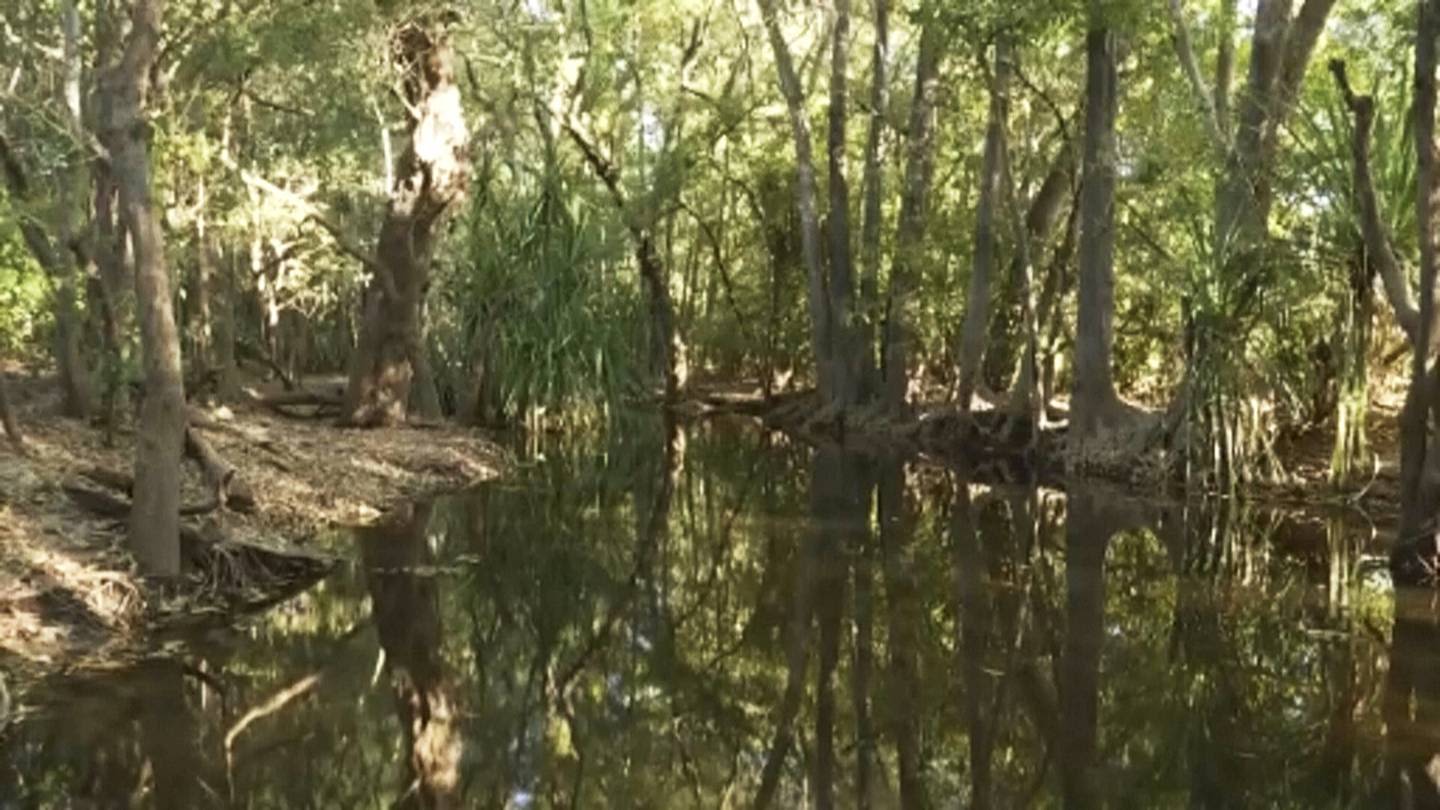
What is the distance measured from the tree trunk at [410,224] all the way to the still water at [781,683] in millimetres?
5518

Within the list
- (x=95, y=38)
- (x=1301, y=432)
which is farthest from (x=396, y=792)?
(x=1301, y=432)

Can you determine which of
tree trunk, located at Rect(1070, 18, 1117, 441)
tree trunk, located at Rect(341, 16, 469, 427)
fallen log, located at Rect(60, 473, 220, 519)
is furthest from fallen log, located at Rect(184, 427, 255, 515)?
tree trunk, located at Rect(1070, 18, 1117, 441)

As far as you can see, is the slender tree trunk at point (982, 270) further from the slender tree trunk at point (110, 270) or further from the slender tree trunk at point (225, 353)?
the slender tree trunk at point (110, 270)

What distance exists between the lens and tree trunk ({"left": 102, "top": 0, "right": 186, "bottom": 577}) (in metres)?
8.75

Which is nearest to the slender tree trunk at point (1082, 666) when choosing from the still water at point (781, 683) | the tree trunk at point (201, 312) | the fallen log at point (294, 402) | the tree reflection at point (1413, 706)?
the still water at point (781, 683)

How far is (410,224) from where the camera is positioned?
18.1 metres

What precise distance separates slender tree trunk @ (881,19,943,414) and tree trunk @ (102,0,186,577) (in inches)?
568

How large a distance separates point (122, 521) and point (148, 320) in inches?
66.3

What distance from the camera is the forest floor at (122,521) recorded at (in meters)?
8.23

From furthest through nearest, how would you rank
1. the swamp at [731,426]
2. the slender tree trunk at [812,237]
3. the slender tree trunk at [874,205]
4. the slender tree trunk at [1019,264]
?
the slender tree trunk at [812,237] < the slender tree trunk at [874,205] < the slender tree trunk at [1019,264] < the swamp at [731,426]

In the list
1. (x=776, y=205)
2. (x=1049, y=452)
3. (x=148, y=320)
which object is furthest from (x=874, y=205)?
(x=148, y=320)

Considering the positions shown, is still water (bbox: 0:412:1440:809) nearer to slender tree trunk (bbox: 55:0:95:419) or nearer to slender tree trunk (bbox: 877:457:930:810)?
slender tree trunk (bbox: 877:457:930:810)

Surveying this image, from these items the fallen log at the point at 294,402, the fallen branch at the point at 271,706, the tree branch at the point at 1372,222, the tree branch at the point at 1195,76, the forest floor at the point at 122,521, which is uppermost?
the tree branch at the point at 1195,76

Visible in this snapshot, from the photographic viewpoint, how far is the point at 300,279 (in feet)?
98.5
